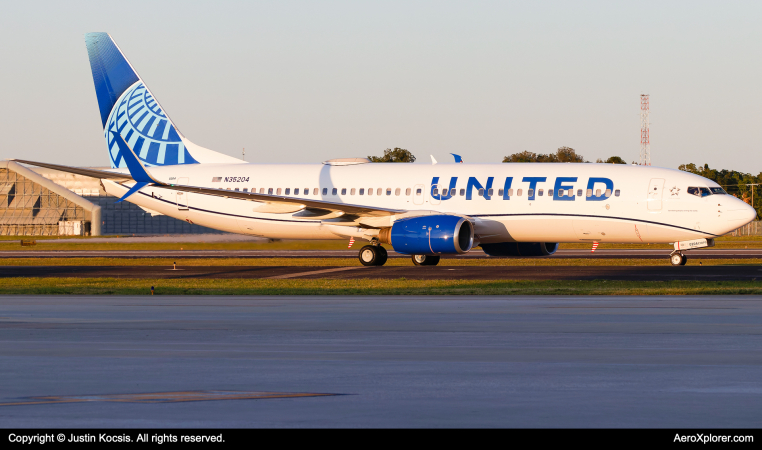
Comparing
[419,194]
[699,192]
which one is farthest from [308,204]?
[699,192]

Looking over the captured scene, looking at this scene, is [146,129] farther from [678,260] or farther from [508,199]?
[678,260]

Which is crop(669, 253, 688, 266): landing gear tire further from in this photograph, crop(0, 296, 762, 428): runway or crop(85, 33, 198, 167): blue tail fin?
crop(85, 33, 198, 167): blue tail fin

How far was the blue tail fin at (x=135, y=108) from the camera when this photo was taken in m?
46.2

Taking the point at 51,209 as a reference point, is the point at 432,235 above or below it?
below

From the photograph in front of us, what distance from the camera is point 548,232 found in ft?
122

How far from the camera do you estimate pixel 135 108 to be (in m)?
46.3

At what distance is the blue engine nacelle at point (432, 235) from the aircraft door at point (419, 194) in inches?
105

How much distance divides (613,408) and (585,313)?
1012 centimetres

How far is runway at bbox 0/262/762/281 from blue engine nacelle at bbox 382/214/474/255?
931 mm

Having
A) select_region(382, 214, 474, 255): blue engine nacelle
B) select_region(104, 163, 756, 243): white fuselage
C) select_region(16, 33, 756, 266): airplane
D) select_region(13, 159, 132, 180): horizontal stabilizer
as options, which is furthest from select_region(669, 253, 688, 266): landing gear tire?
select_region(13, 159, 132, 180): horizontal stabilizer

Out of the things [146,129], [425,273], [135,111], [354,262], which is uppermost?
→ [135,111]

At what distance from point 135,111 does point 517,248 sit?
19230mm

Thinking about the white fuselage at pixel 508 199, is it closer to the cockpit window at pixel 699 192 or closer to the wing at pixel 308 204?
the cockpit window at pixel 699 192

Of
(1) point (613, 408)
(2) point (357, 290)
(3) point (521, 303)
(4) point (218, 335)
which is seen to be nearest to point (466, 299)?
(3) point (521, 303)
